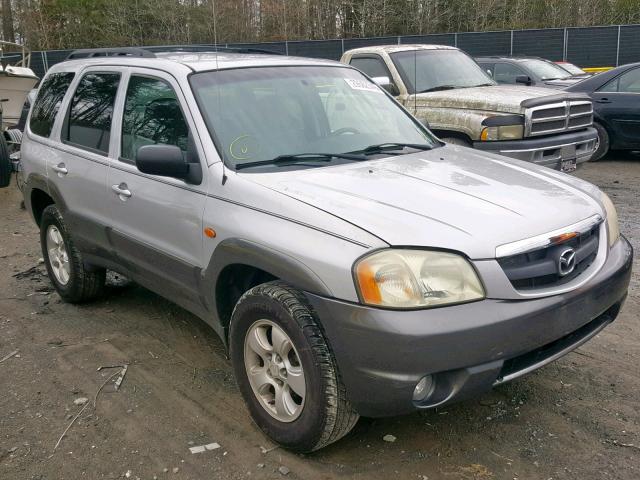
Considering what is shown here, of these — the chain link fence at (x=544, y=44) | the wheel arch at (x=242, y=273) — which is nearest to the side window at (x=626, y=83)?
the wheel arch at (x=242, y=273)

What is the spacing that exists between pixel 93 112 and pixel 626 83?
8534 mm

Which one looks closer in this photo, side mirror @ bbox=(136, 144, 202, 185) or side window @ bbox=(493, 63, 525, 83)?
side mirror @ bbox=(136, 144, 202, 185)

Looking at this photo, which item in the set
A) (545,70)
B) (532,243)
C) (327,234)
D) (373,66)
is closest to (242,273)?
(327,234)

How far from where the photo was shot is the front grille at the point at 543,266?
9.08ft

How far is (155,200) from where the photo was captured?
12.4 ft

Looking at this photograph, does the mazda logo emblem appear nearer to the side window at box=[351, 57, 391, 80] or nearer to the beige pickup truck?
the beige pickup truck

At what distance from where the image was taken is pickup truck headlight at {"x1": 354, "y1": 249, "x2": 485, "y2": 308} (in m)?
2.66

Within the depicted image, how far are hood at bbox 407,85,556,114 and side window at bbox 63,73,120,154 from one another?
15.0 feet

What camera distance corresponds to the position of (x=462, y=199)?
310 cm

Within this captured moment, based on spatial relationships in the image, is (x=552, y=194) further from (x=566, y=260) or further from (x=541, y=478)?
(x=541, y=478)

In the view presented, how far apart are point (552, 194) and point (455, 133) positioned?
15.7 feet

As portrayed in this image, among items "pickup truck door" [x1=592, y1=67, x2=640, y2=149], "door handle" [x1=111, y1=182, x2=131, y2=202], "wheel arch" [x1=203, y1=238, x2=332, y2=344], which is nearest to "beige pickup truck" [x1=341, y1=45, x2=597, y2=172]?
"pickup truck door" [x1=592, y1=67, x2=640, y2=149]

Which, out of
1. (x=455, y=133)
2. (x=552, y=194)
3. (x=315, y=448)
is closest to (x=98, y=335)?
(x=315, y=448)

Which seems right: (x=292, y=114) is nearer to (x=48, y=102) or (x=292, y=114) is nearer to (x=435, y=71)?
(x=48, y=102)
